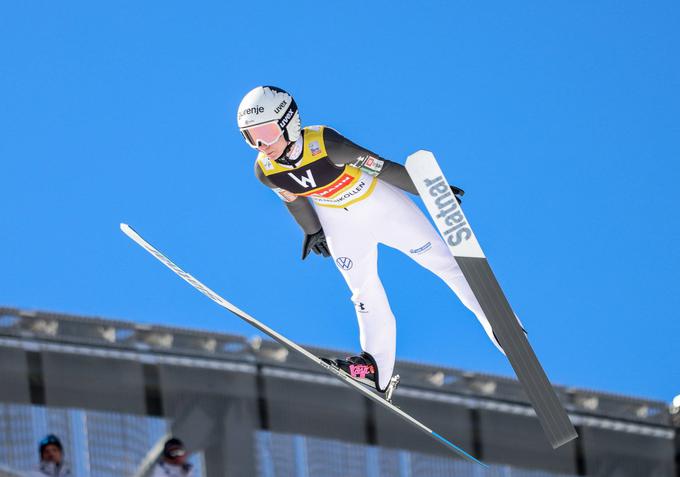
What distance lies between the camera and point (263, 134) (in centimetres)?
765

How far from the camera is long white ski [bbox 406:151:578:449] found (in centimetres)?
773

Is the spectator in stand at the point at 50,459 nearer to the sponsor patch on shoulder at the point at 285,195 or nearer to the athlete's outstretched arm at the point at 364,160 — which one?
the sponsor patch on shoulder at the point at 285,195

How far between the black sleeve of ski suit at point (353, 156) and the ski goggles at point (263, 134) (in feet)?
0.94

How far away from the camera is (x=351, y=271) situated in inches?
327

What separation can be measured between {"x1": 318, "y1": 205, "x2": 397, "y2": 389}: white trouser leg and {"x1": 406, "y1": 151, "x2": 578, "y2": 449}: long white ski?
1.74 ft

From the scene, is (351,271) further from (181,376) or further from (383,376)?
(181,376)

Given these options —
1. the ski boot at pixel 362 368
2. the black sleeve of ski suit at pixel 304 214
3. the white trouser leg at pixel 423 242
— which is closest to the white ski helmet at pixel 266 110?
the black sleeve of ski suit at pixel 304 214

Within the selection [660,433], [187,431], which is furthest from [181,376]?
[660,433]

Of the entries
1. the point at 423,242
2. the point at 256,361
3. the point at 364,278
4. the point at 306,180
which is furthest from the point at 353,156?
the point at 256,361

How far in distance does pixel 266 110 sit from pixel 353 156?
53 cm

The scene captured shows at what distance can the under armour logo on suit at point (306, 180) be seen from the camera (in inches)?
310

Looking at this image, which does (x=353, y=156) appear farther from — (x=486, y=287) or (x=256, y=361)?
(x=256, y=361)

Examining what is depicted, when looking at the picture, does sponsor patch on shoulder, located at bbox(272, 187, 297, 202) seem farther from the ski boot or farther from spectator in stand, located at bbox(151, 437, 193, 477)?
spectator in stand, located at bbox(151, 437, 193, 477)

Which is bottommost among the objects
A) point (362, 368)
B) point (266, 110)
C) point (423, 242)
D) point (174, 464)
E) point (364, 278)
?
point (174, 464)
